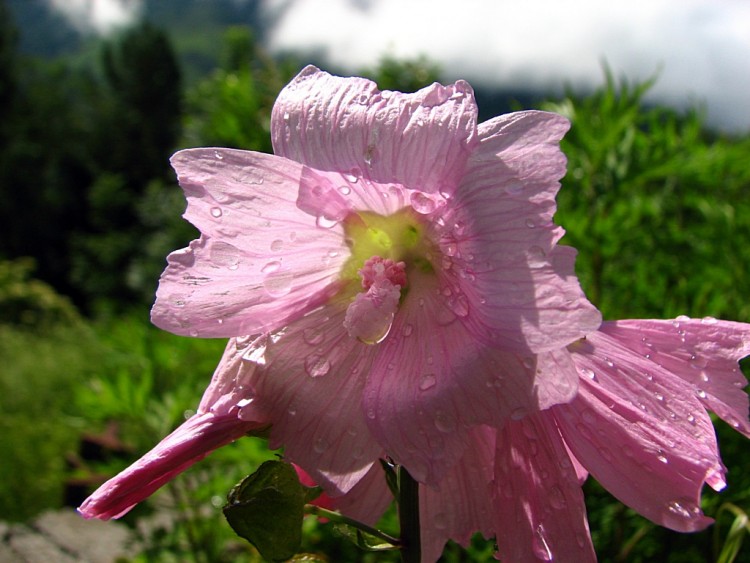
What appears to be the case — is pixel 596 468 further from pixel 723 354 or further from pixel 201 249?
pixel 201 249

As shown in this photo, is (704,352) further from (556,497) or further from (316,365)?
(316,365)

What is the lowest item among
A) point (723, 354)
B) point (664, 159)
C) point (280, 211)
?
point (664, 159)

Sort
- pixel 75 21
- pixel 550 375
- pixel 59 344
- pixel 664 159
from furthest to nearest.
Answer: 1. pixel 75 21
2. pixel 59 344
3. pixel 664 159
4. pixel 550 375

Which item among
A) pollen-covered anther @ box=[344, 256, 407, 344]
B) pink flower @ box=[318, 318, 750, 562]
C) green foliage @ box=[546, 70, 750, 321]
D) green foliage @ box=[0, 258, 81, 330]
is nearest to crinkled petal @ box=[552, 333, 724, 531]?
pink flower @ box=[318, 318, 750, 562]

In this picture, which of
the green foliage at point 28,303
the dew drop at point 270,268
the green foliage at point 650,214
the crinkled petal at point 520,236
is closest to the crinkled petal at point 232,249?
the dew drop at point 270,268

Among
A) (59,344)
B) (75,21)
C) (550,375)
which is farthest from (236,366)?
(75,21)

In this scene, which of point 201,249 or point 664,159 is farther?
point 664,159

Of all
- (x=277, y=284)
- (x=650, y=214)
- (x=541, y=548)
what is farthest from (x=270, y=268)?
(x=650, y=214)
